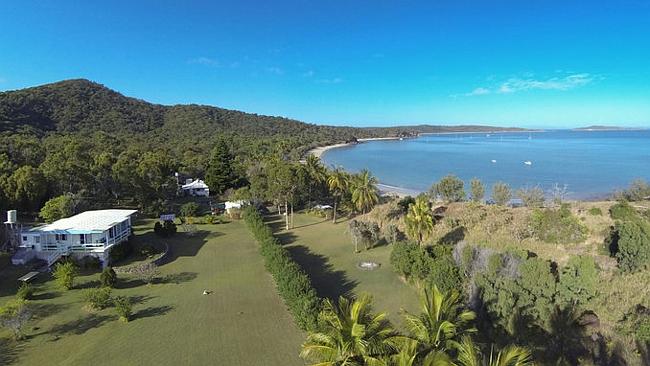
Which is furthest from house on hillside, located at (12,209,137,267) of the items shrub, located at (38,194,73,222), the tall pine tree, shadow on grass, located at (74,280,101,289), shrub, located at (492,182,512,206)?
shrub, located at (492,182,512,206)

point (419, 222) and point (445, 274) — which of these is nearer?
point (445, 274)

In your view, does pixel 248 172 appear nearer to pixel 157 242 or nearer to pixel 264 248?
pixel 157 242

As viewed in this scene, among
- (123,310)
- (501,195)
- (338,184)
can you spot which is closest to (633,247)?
(501,195)

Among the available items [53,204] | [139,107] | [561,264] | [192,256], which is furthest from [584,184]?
[139,107]

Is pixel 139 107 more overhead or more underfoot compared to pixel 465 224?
more overhead

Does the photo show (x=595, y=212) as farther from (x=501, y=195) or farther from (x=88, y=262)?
(x=88, y=262)

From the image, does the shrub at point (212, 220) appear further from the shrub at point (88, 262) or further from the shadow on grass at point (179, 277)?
the shadow on grass at point (179, 277)
